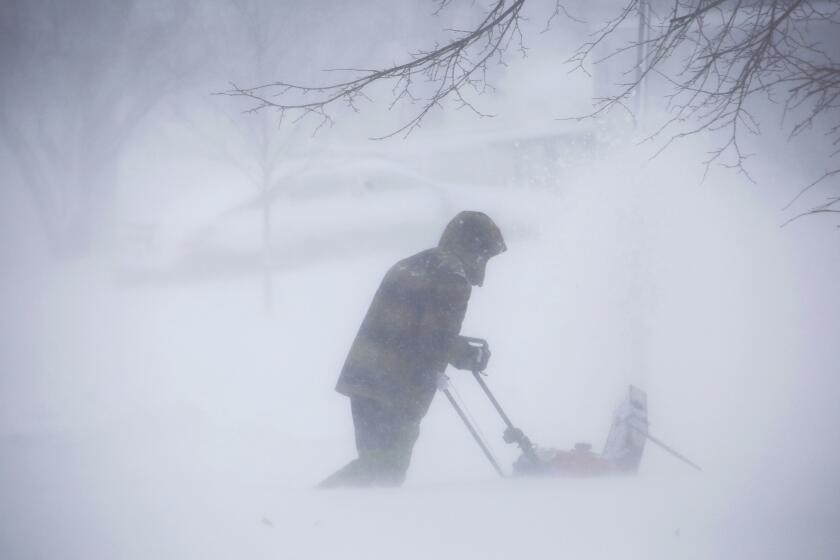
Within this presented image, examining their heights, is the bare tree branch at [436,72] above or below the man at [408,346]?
above

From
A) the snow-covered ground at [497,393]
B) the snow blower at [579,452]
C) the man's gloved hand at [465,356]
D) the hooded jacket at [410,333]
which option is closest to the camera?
the snow-covered ground at [497,393]

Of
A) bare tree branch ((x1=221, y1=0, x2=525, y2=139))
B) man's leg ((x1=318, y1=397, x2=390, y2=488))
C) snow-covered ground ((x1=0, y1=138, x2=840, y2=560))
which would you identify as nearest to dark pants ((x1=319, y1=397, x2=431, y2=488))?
man's leg ((x1=318, y1=397, x2=390, y2=488))

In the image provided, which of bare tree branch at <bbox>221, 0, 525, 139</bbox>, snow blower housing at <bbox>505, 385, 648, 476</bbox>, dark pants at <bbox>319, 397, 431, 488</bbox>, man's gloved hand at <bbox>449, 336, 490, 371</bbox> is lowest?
snow blower housing at <bbox>505, 385, 648, 476</bbox>

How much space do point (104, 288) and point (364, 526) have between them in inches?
341

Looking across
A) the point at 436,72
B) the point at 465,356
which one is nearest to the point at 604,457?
the point at 465,356

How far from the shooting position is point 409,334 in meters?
2.82

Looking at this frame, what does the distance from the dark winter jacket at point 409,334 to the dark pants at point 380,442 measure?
0.08 m

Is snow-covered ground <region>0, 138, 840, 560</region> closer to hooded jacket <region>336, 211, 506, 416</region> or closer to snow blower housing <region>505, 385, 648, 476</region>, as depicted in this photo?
snow blower housing <region>505, 385, 648, 476</region>

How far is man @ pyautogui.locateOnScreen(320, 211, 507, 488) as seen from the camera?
9.19 feet

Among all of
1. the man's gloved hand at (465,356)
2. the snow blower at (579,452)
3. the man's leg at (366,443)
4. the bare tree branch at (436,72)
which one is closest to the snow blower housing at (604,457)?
the snow blower at (579,452)

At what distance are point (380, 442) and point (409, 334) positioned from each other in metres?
0.64

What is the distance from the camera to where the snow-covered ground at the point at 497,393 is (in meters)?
2.21

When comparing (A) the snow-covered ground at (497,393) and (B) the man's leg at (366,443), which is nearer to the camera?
(A) the snow-covered ground at (497,393)

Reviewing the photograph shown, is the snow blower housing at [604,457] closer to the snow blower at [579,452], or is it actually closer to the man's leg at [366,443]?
the snow blower at [579,452]
